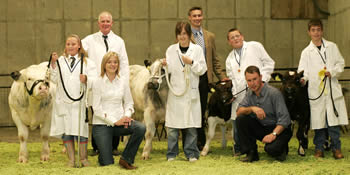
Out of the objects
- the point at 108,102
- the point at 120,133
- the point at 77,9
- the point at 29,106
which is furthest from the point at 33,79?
the point at 77,9

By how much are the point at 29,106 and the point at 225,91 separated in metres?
2.64

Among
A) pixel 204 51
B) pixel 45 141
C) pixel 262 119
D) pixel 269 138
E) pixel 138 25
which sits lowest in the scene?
pixel 45 141

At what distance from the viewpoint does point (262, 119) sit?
643 cm

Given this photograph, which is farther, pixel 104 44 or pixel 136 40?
pixel 136 40

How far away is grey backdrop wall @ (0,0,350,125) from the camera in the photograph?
12250 mm

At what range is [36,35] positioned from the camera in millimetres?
12312

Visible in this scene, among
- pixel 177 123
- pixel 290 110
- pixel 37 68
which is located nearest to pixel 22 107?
pixel 37 68

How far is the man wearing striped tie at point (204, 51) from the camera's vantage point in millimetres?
7254

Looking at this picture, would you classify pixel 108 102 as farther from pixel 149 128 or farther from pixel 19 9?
pixel 19 9

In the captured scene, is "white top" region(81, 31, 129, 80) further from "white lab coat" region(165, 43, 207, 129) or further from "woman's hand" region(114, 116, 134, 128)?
"woman's hand" region(114, 116, 134, 128)

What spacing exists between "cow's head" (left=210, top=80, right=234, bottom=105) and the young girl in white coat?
1783mm

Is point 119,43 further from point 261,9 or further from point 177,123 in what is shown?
point 261,9

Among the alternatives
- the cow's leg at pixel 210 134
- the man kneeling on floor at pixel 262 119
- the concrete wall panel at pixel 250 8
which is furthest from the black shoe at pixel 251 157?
the concrete wall panel at pixel 250 8

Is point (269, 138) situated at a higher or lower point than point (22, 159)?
higher
